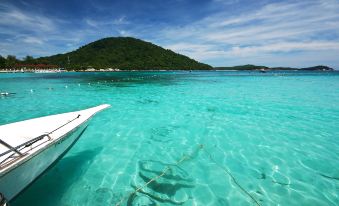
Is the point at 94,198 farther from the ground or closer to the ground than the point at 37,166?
closer to the ground

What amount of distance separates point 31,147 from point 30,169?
0.59m

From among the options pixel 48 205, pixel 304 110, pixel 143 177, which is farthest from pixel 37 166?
pixel 304 110

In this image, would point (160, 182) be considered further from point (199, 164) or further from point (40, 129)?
point (40, 129)

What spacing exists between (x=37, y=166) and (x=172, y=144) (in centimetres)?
507

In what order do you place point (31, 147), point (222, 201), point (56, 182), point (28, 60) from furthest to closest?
point (28, 60) → point (56, 182) → point (222, 201) → point (31, 147)

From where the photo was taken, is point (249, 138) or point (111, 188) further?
point (249, 138)

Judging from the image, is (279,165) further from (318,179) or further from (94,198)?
(94,198)

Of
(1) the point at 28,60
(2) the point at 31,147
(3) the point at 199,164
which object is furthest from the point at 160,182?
(1) the point at 28,60

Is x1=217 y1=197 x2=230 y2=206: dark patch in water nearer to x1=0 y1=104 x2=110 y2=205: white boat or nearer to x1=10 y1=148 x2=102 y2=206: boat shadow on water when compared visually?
x1=10 y1=148 x2=102 y2=206: boat shadow on water

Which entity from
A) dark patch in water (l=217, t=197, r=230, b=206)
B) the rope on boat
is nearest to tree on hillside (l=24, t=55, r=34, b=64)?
the rope on boat

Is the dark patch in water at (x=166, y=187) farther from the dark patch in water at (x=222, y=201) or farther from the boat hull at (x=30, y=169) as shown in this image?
the boat hull at (x=30, y=169)

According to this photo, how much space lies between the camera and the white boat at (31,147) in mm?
3524

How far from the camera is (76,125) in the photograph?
19.0 feet

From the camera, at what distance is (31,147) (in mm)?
4488
